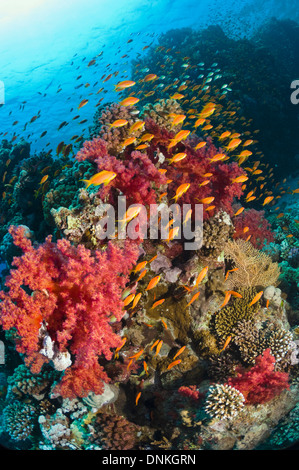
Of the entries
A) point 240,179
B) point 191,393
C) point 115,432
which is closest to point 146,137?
point 240,179

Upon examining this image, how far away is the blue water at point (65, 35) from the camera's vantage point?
1068 inches

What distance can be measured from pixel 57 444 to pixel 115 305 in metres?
2.62

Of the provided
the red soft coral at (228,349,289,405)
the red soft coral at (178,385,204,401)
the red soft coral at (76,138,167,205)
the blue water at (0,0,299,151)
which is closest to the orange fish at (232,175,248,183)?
the red soft coral at (76,138,167,205)

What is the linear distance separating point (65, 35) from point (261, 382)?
137 ft

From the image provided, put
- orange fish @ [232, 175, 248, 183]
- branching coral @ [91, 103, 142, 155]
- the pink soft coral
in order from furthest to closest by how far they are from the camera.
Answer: branching coral @ [91, 103, 142, 155], orange fish @ [232, 175, 248, 183], the pink soft coral

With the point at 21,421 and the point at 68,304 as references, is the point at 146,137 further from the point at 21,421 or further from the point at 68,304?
the point at 21,421

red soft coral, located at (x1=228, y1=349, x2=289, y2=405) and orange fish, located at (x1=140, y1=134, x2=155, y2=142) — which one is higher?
orange fish, located at (x1=140, y1=134, x2=155, y2=142)

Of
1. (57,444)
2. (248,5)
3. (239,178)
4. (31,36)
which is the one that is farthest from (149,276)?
(248,5)

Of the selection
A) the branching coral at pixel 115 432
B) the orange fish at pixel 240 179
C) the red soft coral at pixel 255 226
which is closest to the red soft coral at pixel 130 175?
the orange fish at pixel 240 179

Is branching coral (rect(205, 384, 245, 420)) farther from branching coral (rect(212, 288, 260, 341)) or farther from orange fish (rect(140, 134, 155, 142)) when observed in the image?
orange fish (rect(140, 134, 155, 142))

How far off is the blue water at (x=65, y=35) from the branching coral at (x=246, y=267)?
74.1 feet

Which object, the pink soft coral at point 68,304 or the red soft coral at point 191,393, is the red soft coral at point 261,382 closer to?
the red soft coral at point 191,393

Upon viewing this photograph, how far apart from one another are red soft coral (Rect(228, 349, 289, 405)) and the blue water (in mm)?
24470

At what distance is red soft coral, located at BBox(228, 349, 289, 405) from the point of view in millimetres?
3820
